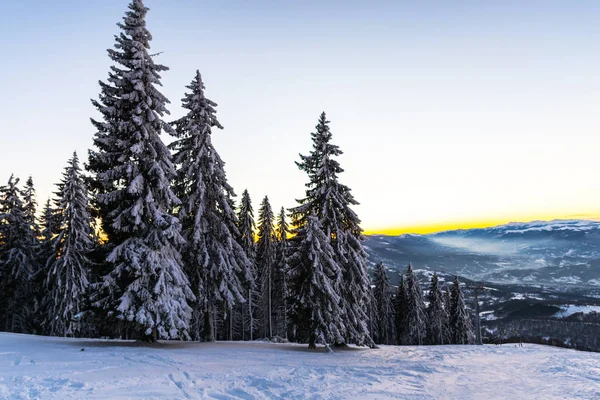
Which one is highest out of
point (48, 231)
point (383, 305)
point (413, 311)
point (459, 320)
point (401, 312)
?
point (48, 231)

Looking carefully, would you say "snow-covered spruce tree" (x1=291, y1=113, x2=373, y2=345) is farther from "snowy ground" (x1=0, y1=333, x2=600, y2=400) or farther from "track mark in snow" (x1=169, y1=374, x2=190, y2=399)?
"track mark in snow" (x1=169, y1=374, x2=190, y2=399)

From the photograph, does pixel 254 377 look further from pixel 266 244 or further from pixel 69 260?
pixel 266 244

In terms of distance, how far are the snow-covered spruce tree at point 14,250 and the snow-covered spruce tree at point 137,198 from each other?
23.0 m

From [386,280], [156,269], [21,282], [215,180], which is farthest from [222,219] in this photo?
[386,280]

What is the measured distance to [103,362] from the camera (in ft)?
41.4

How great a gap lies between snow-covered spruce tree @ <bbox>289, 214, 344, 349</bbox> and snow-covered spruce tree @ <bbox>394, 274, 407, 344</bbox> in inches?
1803

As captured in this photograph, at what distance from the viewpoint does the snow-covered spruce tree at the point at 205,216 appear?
23.6 m

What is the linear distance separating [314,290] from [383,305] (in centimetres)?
4411

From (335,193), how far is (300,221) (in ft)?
10.0

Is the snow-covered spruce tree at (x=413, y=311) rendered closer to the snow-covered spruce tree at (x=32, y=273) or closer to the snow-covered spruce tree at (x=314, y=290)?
the snow-covered spruce tree at (x=314, y=290)

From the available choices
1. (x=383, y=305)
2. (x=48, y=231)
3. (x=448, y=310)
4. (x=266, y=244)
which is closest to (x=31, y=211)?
(x=48, y=231)

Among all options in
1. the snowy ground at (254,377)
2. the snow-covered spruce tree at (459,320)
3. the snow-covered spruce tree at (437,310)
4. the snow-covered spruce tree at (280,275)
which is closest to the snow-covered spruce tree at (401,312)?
the snow-covered spruce tree at (437,310)

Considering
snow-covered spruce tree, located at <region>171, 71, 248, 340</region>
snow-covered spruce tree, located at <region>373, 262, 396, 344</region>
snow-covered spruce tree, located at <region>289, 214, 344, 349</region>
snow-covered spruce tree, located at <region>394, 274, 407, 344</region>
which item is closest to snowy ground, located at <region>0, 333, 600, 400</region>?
snow-covered spruce tree, located at <region>289, 214, 344, 349</region>

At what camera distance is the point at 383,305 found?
204ft
